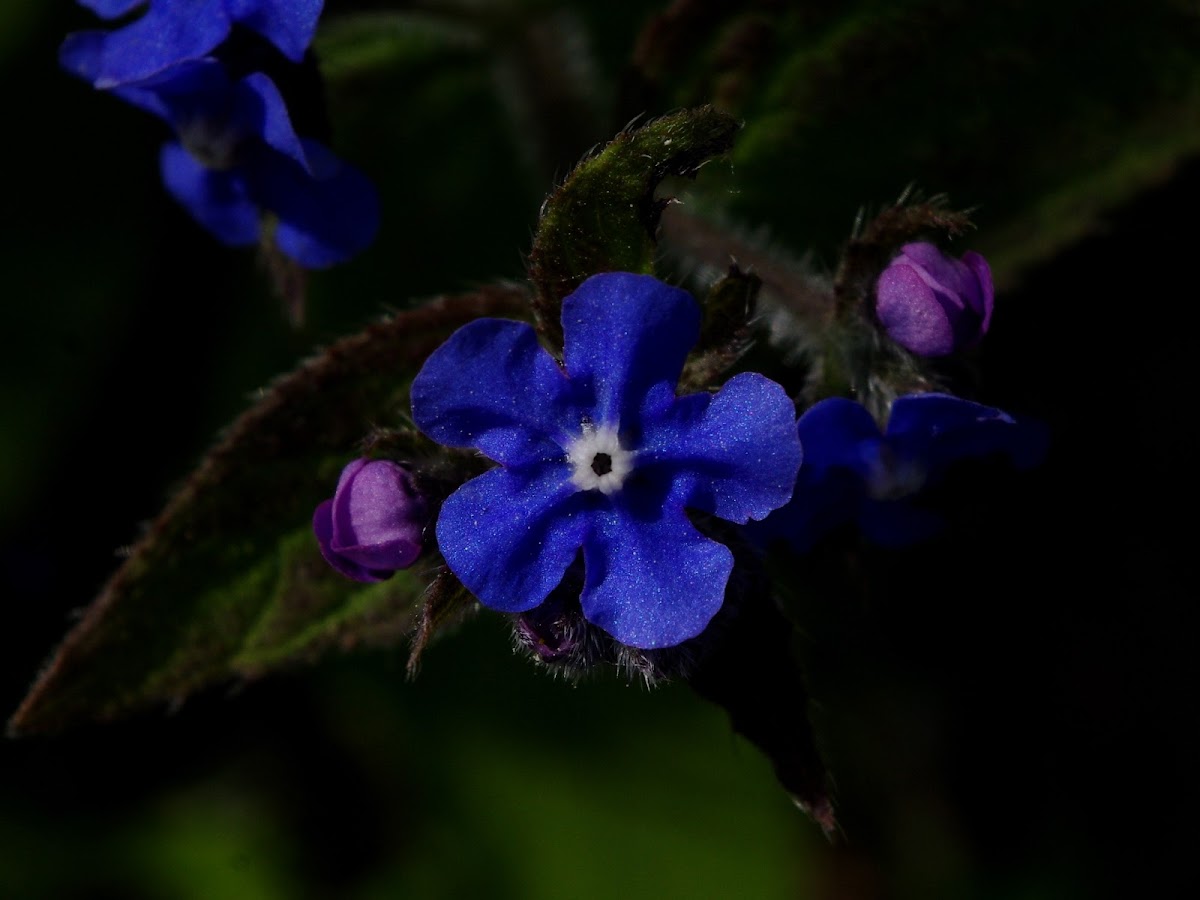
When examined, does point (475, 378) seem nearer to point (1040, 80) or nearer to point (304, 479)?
point (304, 479)

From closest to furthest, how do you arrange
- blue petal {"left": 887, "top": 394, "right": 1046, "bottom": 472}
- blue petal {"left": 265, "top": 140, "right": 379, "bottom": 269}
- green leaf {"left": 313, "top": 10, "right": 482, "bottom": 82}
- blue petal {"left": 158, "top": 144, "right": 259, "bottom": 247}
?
blue petal {"left": 887, "top": 394, "right": 1046, "bottom": 472} → blue petal {"left": 265, "top": 140, "right": 379, "bottom": 269} → blue petal {"left": 158, "top": 144, "right": 259, "bottom": 247} → green leaf {"left": 313, "top": 10, "right": 482, "bottom": 82}

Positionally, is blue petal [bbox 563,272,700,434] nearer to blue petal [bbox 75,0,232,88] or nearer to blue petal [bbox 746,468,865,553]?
blue petal [bbox 746,468,865,553]

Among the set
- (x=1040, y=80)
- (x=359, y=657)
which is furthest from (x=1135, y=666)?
(x=359, y=657)

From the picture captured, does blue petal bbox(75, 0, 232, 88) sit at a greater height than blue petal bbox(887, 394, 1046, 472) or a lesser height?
greater

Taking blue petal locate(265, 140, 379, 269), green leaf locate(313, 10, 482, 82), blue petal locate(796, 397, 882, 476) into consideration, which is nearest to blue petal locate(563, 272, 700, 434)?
blue petal locate(796, 397, 882, 476)

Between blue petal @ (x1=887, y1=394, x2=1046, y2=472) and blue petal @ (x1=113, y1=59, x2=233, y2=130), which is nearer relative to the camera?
blue petal @ (x1=887, y1=394, x2=1046, y2=472)

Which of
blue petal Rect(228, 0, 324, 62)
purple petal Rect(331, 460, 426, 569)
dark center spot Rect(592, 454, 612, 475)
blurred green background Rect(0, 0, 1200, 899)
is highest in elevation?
blue petal Rect(228, 0, 324, 62)

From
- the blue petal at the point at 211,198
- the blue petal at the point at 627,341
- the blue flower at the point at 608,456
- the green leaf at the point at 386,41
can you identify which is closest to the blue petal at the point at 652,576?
the blue flower at the point at 608,456

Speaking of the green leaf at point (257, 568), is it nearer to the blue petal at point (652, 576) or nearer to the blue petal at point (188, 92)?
the blue petal at point (188, 92)
